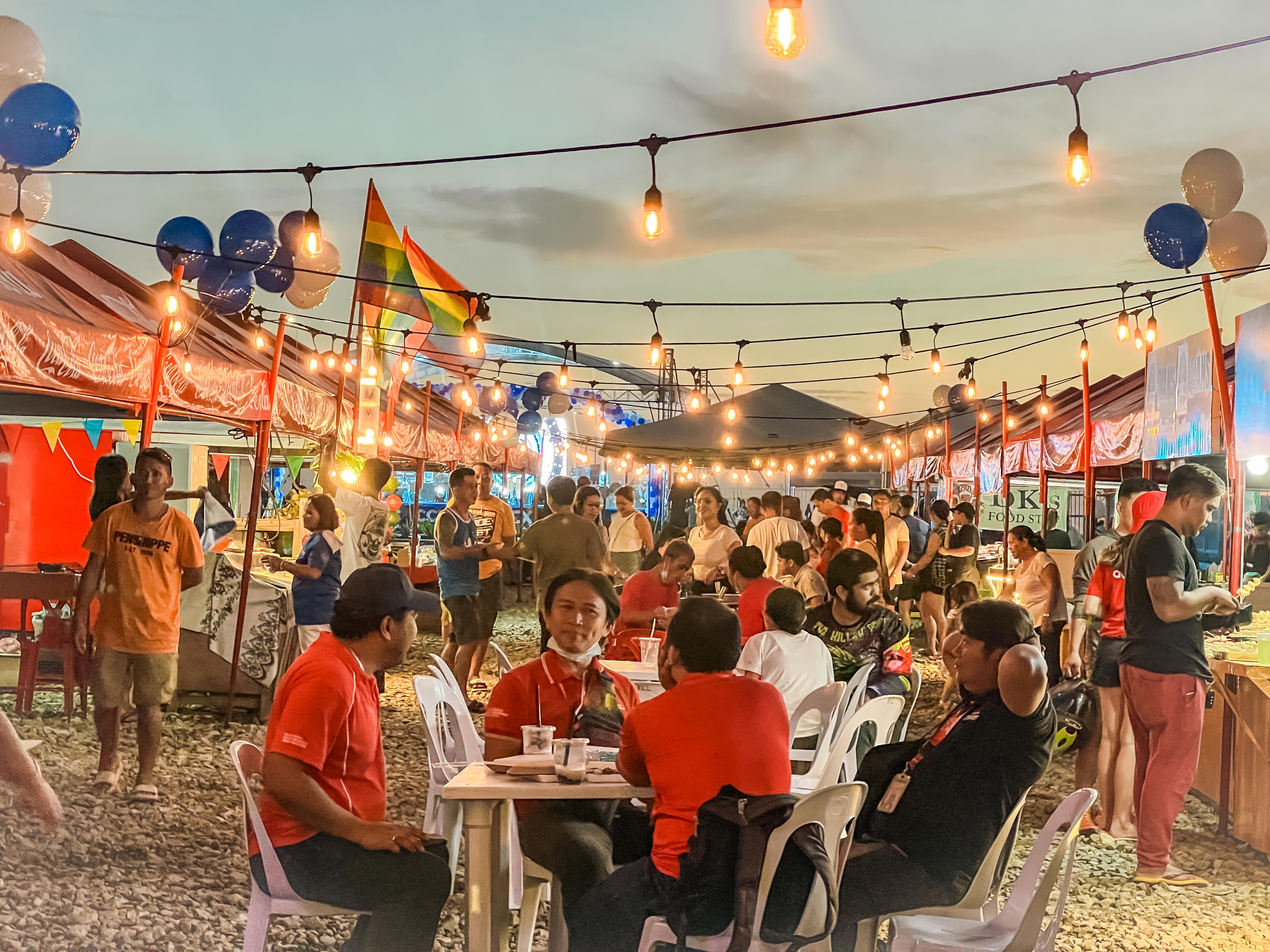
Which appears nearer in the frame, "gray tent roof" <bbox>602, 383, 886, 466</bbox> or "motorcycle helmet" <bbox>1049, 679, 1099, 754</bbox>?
"motorcycle helmet" <bbox>1049, 679, 1099, 754</bbox>

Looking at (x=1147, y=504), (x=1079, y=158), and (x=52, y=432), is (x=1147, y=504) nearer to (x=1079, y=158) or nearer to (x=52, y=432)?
(x=1079, y=158)

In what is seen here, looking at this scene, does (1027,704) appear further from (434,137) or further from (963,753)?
(434,137)

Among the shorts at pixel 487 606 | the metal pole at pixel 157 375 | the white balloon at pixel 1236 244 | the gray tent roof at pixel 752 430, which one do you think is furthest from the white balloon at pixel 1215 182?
the gray tent roof at pixel 752 430

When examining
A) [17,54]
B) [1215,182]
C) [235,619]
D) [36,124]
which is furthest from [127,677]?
[1215,182]

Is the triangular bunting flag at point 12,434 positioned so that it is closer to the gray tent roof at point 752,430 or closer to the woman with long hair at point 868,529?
the woman with long hair at point 868,529

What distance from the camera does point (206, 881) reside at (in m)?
4.48

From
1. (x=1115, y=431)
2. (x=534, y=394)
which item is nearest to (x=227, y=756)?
(x=1115, y=431)

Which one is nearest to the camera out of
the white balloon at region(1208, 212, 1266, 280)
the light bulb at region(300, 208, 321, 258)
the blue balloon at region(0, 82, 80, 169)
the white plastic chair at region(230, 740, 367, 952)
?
the white plastic chair at region(230, 740, 367, 952)

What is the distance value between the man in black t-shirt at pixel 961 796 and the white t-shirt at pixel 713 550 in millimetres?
6466

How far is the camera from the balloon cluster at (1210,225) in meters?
7.18

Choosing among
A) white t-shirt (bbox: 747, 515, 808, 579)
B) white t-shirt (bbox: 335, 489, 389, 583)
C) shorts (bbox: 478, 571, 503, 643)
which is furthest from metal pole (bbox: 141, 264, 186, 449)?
white t-shirt (bbox: 747, 515, 808, 579)

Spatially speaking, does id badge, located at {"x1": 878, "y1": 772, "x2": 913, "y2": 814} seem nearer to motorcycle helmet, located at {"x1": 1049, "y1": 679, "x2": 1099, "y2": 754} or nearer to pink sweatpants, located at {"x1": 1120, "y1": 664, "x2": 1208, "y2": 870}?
pink sweatpants, located at {"x1": 1120, "y1": 664, "x2": 1208, "y2": 870}

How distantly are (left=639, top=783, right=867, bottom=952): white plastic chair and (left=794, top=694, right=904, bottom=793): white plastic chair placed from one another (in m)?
1.17

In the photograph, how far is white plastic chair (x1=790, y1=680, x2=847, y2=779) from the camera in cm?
494
